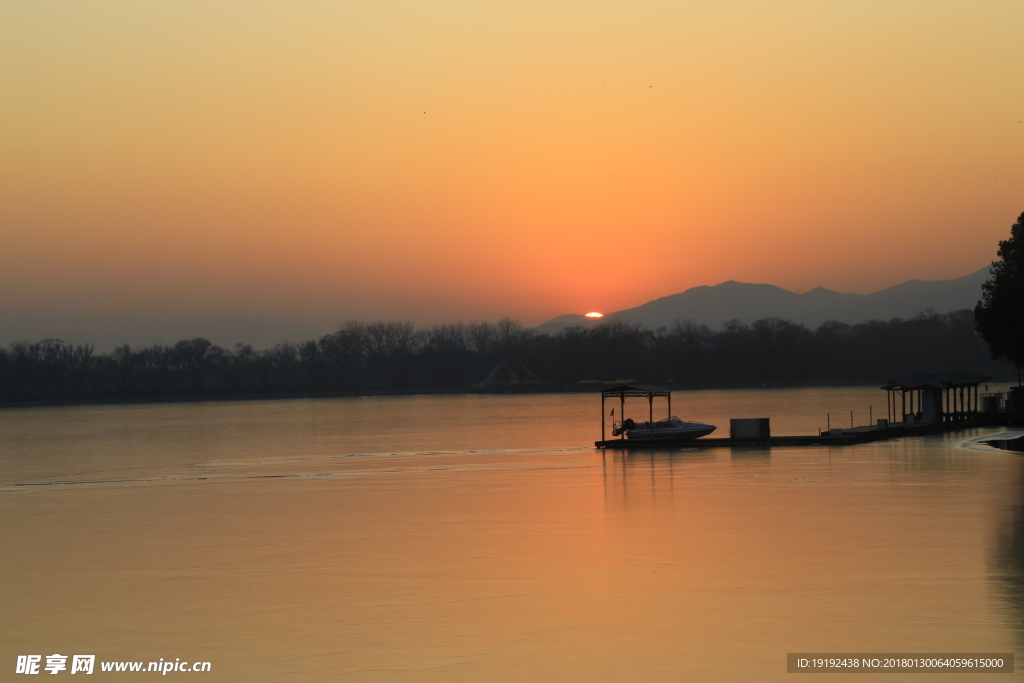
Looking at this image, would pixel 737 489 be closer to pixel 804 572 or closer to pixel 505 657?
pixel 804 572

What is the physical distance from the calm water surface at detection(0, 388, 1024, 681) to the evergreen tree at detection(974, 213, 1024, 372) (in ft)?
52.4

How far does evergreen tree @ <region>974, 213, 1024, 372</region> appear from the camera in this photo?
164 ft

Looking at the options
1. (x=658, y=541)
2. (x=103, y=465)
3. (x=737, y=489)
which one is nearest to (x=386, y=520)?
(x=658, y=541)

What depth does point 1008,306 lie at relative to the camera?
50938 millimetres

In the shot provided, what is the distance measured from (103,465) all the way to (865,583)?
47.6 m

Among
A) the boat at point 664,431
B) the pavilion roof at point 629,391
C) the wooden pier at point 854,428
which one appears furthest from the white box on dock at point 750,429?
the pavilion roof at point 629,391

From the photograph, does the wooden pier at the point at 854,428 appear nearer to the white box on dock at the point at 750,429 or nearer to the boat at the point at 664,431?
the white box on dock at the point at 750,429

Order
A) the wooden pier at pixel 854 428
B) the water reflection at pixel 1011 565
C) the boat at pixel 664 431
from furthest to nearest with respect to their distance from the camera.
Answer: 1. the boat at pixel 664 431
2. the wooden pier at pixel 854 428
3. the water reflection at pixel 1011 565

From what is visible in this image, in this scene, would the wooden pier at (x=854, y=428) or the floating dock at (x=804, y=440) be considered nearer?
the floating dock at (x=804, y=440)

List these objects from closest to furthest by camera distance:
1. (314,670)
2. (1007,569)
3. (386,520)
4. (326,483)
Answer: (314,670) → (1007,569) → (386,520) → (326,483)

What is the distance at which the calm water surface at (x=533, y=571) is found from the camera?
1280cm

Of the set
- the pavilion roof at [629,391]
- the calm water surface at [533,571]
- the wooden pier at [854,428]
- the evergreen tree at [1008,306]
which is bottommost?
the calm water surface at [533,571]

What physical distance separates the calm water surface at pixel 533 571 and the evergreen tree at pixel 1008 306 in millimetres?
15983

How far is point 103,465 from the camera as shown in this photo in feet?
180
